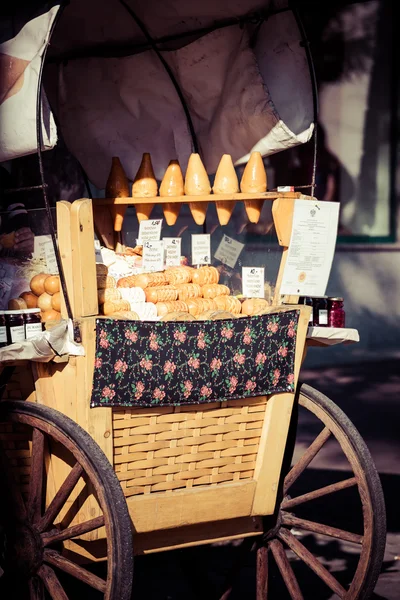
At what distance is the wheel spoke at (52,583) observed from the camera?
2.83m

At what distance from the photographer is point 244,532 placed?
3.34 meters

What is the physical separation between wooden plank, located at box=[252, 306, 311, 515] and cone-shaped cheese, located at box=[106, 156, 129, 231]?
96cm

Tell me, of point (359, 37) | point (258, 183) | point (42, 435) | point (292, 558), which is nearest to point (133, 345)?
point (42, 435)

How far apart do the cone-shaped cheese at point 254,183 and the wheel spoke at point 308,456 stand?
833 mm

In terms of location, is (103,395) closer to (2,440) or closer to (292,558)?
(2,440)

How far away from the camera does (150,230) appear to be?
3729 millimetres

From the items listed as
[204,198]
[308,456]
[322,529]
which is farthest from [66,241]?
[322,529]

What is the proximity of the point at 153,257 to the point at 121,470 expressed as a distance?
1030mm

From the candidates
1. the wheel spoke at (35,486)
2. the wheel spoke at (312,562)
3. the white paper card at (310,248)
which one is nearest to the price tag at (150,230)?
the white paper card at (310,248)

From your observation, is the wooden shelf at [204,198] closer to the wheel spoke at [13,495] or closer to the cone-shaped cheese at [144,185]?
the cone-shaped cheese at [144,185]

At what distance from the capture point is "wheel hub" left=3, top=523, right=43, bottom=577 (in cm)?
291

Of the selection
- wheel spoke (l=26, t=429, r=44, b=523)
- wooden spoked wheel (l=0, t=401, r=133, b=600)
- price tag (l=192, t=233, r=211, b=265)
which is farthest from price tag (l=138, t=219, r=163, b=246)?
wheel spoke (l=26, t=429, r=44, b=523)

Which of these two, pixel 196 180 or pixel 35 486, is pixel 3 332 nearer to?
pixel 35 486

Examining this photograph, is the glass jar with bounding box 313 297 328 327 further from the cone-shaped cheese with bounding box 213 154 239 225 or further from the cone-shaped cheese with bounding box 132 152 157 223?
the cone-shaped cheese with bounding box 132 152 157 223
